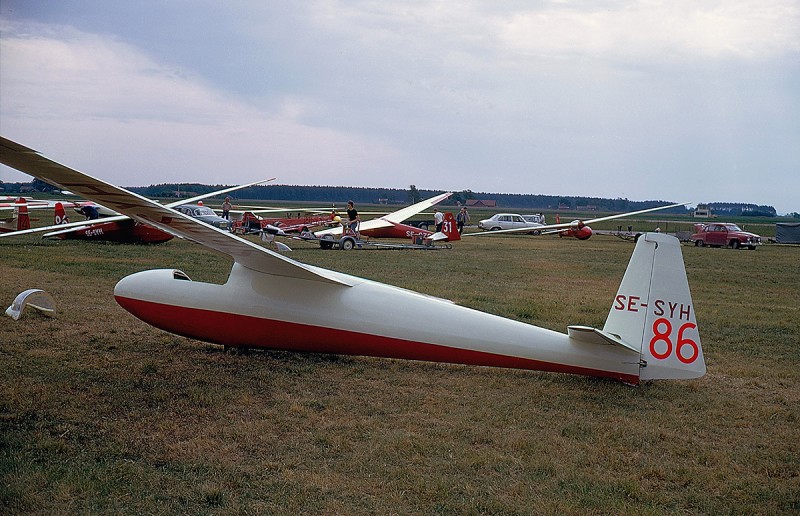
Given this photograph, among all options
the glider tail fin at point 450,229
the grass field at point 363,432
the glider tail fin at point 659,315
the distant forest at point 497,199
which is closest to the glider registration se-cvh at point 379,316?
the glider tail fin at point 659,315

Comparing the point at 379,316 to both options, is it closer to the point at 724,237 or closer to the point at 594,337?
the point at 594,337

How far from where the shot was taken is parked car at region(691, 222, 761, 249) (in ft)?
103

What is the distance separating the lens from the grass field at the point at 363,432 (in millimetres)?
4199

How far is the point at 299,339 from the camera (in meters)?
7.21

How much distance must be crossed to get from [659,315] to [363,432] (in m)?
2.94

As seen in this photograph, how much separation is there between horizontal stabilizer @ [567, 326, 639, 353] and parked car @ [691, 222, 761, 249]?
28477mm

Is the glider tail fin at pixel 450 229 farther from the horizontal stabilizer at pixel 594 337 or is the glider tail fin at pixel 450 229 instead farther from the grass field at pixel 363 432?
the horizontal stabilizer at pixel 594 337

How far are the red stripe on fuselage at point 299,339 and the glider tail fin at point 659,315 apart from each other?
1.25ft

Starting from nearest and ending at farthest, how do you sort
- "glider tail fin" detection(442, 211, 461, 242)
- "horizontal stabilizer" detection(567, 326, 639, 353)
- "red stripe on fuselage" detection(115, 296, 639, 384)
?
"horizontal stabilizer" detection(567, 326, 639, 353) < "red stripe on fuselage" detection(115, 296, 639, 384) < "glider tail fin" detection(442, 211, 461, 242)

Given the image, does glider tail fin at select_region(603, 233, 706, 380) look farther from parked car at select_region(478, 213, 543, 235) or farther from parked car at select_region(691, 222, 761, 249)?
parked car at select_region(478, 213, 543, 235)

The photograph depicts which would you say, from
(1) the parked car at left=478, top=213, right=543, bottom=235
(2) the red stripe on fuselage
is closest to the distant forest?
(1) the parked car at left=478, top=213, right=543, bottom=235

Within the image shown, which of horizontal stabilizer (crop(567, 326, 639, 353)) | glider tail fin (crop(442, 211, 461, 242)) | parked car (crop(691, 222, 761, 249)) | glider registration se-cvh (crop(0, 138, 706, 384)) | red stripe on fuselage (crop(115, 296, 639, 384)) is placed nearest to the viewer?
horizontal stabilizer (crop(567, 326, 639, 353))

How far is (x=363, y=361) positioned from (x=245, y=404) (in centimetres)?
183

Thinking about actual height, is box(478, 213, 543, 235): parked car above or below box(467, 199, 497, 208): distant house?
below
